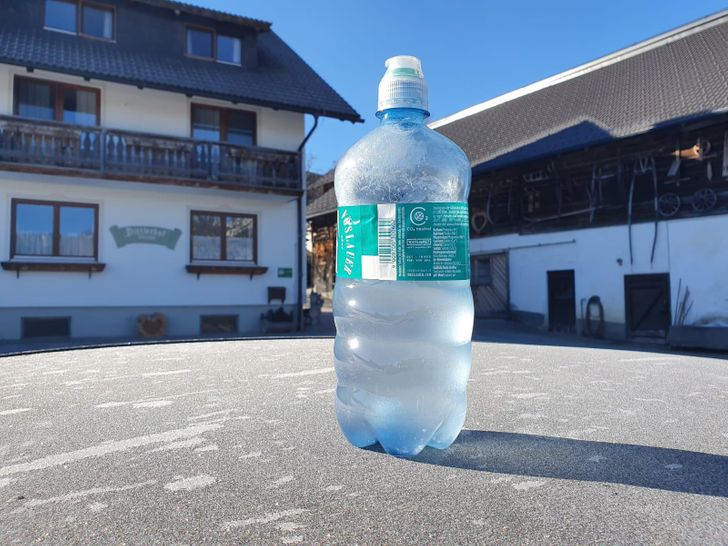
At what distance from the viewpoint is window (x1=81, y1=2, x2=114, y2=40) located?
47.3ft

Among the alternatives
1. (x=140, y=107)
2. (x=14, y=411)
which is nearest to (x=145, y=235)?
(x=140, y=107)

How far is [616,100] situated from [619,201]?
423cm

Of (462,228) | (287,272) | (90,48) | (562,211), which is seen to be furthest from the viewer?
(562,211)

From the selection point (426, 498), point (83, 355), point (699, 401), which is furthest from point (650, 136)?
point (426, 498)

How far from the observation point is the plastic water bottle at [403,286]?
2.53 metres

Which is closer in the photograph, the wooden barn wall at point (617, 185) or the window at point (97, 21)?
the wooden barn wall at point (617, 185)

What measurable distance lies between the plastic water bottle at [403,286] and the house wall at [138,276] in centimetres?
1157

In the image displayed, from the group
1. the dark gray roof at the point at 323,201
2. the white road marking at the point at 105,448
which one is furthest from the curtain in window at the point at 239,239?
the white road marking at the point at 105,448

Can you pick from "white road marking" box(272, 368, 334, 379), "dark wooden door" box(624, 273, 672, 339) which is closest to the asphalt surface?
"white road marking" box(272, 368, 334, 379)

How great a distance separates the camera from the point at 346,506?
6.23ft

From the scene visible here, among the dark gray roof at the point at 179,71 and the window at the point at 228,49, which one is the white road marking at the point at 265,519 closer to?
the dark gray roof at the point at 179,71

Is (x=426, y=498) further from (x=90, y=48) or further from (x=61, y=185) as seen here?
(x=90, y=48)

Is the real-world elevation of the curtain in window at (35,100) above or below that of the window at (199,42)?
below

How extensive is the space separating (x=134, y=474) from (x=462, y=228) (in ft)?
5.84
